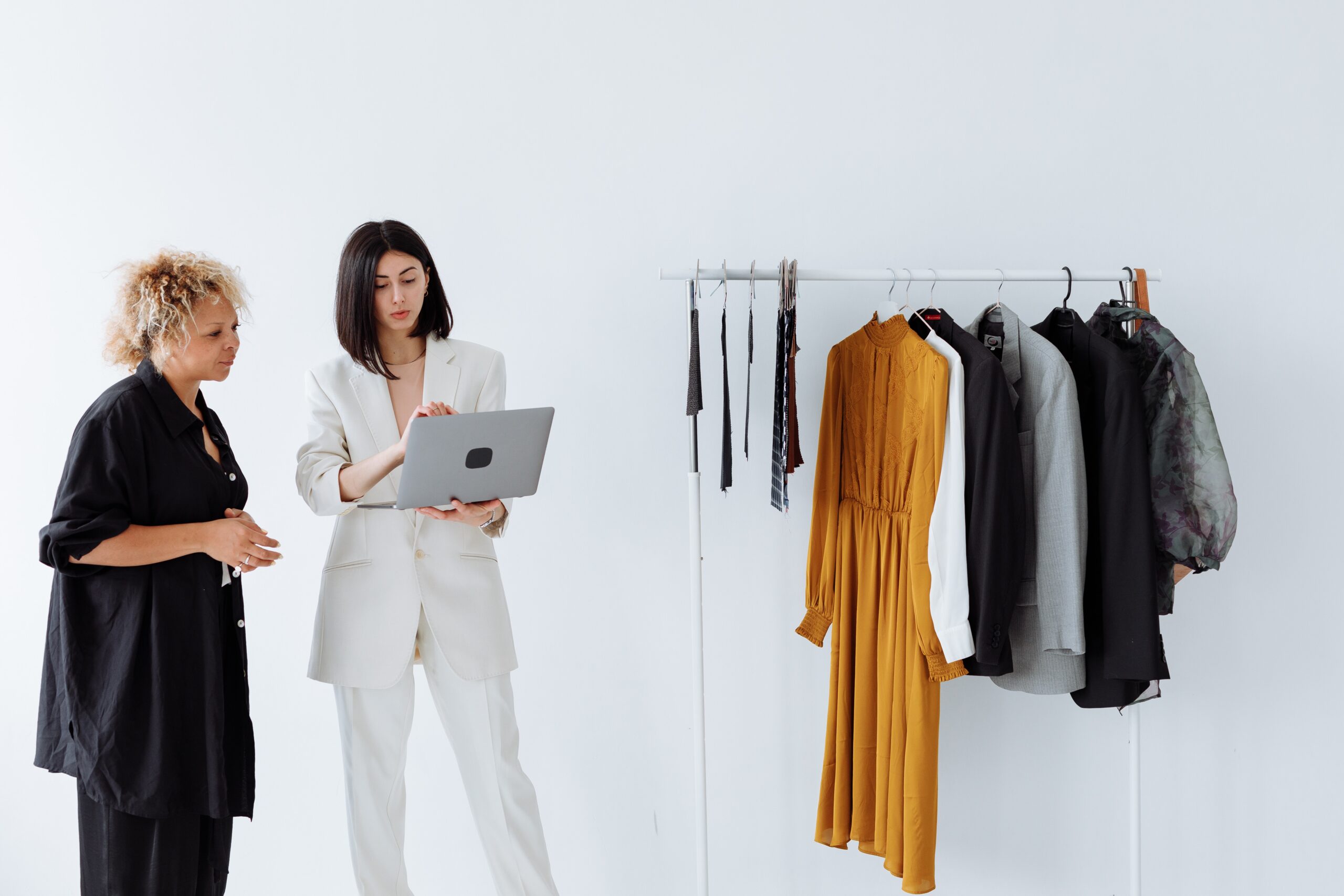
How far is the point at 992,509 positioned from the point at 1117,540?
283mm

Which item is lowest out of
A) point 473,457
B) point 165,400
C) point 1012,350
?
point 473,457

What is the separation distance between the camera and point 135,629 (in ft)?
5.18

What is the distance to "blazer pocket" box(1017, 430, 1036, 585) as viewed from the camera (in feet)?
6.12

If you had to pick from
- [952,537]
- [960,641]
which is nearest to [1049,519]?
[952,537]

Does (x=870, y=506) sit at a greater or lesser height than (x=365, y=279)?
lesser

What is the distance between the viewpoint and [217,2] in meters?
2.38

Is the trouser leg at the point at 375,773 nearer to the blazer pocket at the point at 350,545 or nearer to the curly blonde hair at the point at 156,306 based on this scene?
the blazer pocket at the point at 350,545

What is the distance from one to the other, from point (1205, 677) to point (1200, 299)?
96cm

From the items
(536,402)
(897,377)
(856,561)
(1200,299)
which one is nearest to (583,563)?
(536,402)

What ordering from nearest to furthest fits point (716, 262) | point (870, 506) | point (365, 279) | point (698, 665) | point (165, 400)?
1. point (165, 400)
2. point (365, 279)
3. point (870, 506)
4. point (698, 665)
5. point (716, 262)

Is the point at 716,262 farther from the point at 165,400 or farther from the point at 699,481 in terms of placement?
the point at 165,400

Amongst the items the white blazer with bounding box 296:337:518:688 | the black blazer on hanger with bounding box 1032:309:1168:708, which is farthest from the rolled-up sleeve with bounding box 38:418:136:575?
the black blazer on hanger with bounding box 1032:309:1168:708

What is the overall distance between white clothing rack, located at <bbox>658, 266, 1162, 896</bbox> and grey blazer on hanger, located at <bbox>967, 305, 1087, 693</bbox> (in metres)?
0.18

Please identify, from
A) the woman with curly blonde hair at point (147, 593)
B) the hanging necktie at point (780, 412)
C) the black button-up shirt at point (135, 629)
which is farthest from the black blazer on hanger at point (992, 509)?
the black button-up shirt at point (135, 629)
